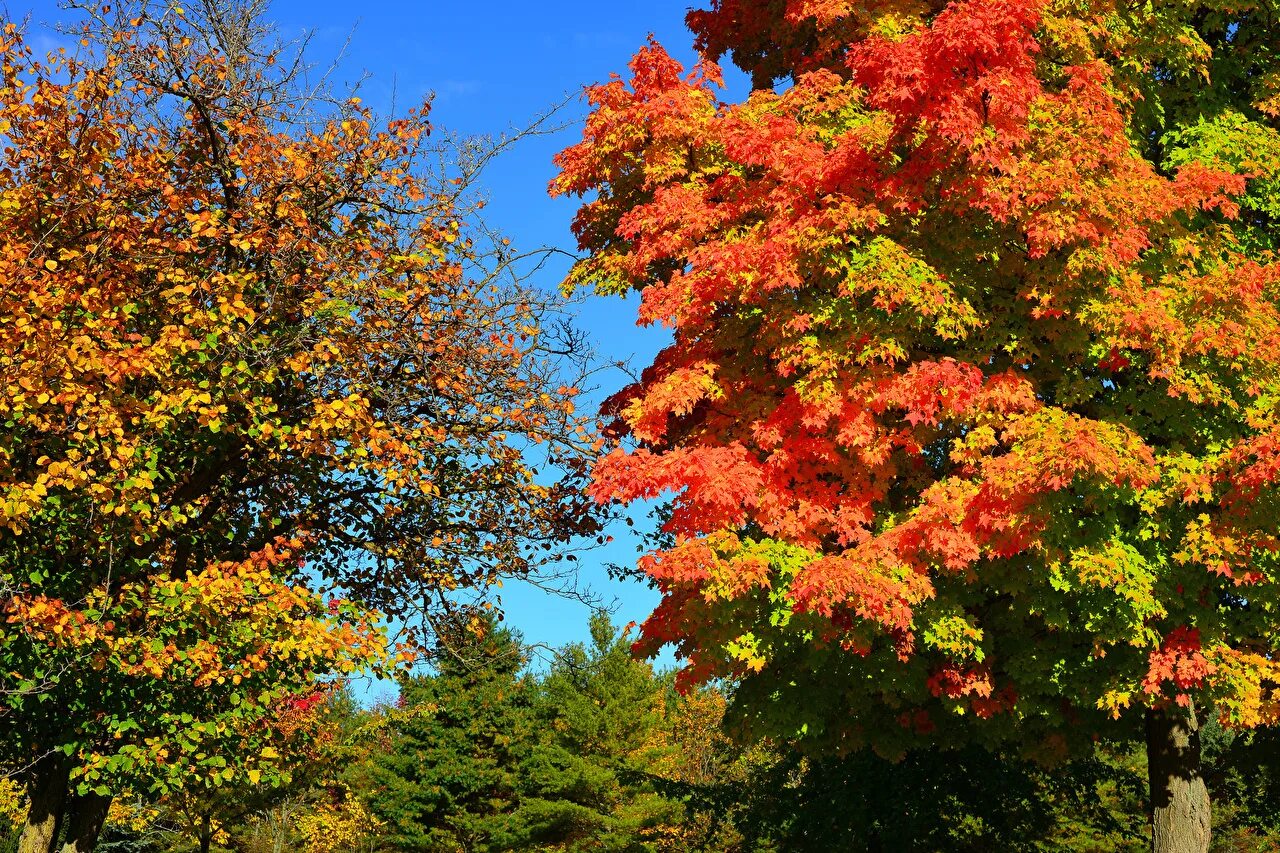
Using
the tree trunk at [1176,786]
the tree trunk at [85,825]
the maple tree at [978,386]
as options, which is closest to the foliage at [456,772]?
the tree trunk at [85,825]

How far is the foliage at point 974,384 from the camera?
37.0 feet

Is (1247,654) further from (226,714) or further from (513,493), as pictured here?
(226,714)

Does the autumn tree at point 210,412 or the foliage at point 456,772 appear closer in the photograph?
the autumn tree at point 210,412

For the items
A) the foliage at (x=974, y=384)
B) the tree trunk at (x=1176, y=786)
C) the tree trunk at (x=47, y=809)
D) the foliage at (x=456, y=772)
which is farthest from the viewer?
the foliage at (x=456, y=772)

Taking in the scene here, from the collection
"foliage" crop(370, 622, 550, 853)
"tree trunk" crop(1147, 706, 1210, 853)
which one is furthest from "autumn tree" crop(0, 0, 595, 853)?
"foliage" crop(370, 622, 550, 853)

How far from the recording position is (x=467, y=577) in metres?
15.2

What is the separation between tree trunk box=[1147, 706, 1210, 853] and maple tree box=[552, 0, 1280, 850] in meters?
0.05

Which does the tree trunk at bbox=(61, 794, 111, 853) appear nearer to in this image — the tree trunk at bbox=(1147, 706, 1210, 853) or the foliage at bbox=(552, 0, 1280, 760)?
the foliage at bbox=(552, 0, 1280, 760)

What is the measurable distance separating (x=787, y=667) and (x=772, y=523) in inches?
108

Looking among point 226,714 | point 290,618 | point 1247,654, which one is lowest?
point 226,714

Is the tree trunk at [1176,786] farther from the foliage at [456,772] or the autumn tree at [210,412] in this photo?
the foliage at [456,772]

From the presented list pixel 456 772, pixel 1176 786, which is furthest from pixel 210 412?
pixel 456 772

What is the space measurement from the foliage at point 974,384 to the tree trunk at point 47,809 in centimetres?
773

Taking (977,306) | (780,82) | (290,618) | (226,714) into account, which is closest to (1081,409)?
(977,306)
